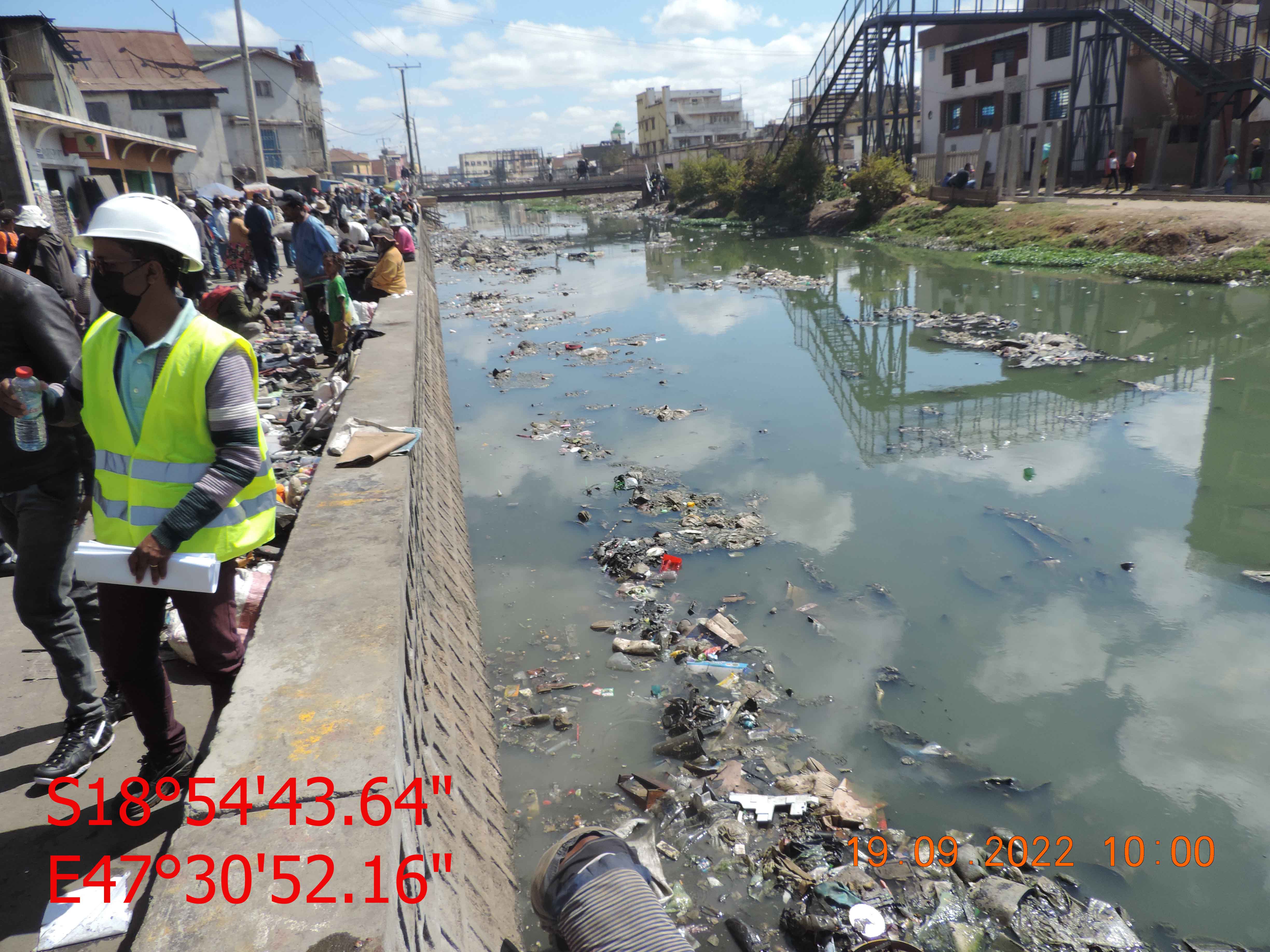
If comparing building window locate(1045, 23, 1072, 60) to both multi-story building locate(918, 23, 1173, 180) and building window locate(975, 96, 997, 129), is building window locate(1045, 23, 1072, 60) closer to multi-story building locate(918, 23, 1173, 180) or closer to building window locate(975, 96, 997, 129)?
multi-story building locate(918, 23, 1173, 180)

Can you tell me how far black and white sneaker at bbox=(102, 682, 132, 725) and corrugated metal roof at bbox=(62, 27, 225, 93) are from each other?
36450 millimetres

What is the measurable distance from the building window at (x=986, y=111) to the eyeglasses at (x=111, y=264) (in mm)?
31854

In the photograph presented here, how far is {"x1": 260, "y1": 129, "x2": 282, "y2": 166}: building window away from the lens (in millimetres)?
45219

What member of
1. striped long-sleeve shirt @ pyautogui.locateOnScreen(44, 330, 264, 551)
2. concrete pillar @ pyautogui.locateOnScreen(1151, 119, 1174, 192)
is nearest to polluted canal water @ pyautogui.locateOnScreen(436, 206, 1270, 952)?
striped long-sleeve shirt @ pyautogui.locateOnScreen(44, 330, 264, 551)

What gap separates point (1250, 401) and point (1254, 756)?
594cm

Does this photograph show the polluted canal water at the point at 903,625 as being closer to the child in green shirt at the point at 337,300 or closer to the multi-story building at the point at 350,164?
the child in green shirt at the point at 337,300

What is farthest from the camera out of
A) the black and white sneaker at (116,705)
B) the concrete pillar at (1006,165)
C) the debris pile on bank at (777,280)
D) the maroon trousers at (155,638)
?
the concrete pillar at (1006,165)

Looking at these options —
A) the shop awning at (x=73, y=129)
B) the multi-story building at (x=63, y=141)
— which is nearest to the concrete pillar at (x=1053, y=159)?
the shop awning at (x=73, y=129)

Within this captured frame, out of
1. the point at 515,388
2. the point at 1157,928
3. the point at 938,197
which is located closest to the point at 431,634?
the point at 1157,928

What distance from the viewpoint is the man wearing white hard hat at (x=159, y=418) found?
197 cm

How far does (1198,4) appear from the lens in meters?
21.3

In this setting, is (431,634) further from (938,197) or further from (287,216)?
(938,197)

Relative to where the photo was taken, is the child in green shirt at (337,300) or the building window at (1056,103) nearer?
the child in green shirt at (337,300)

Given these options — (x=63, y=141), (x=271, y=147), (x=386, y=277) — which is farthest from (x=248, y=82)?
(x=271, y=147)
